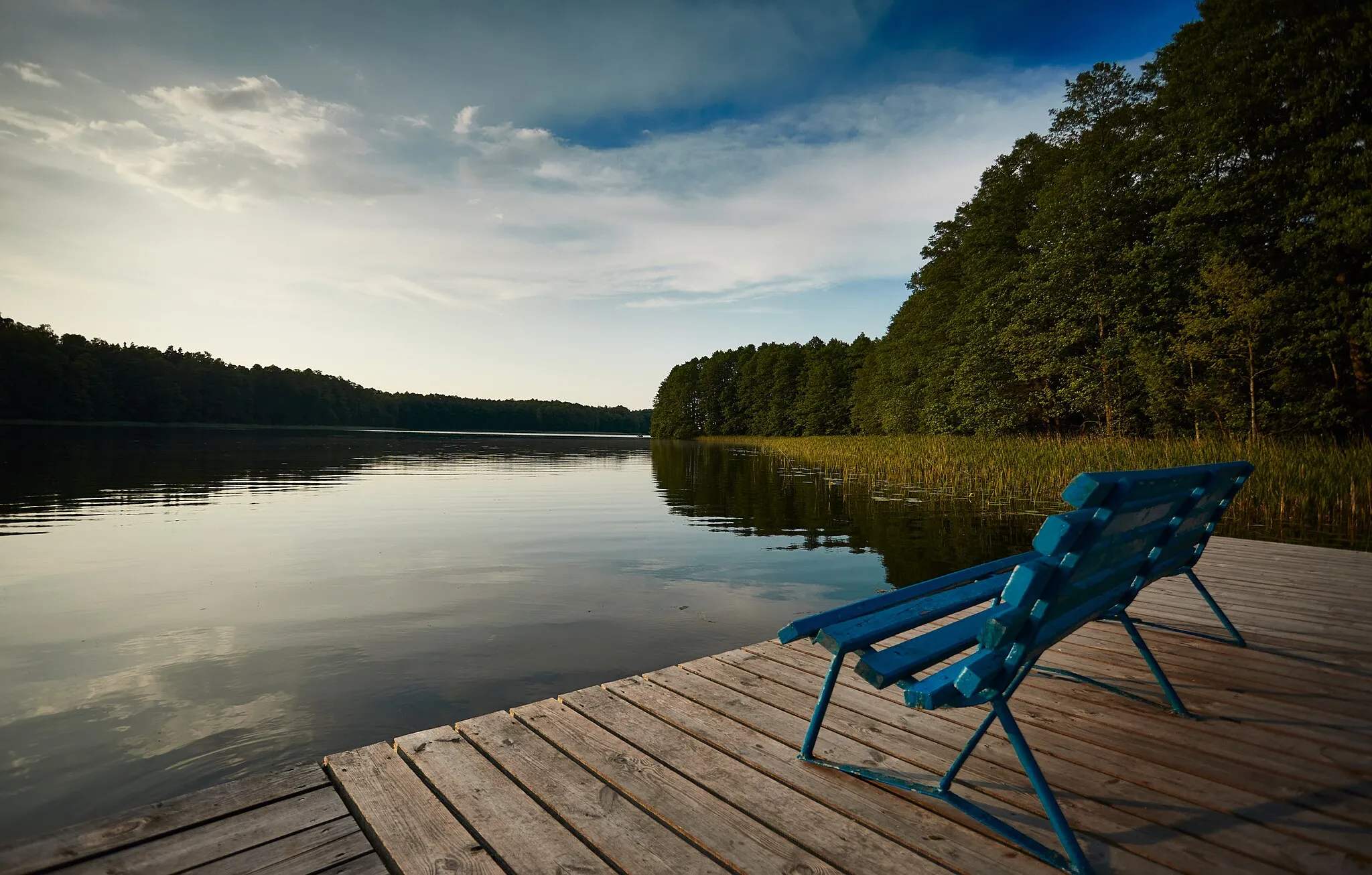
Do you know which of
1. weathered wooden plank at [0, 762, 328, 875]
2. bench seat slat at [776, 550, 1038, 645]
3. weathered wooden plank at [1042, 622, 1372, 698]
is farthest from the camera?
weathered wooden plank at [1042, 622, 1372, 698]

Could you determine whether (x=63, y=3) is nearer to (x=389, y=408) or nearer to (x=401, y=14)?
(x=401, y=14)

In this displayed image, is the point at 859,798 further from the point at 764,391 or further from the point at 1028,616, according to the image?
the point at 764,391

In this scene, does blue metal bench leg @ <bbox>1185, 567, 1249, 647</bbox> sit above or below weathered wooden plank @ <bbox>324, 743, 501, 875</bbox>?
above

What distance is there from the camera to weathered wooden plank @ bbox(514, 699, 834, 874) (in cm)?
193

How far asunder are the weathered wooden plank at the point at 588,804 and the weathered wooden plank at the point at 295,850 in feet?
1.95

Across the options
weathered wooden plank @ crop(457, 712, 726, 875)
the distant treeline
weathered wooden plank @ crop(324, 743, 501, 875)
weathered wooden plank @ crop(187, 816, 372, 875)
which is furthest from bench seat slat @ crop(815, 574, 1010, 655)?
the distant treeline

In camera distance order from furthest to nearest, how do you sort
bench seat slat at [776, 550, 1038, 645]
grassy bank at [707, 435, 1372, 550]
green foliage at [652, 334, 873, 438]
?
green foliage at [652, 334, 873, 438], grassy bank at [707, 435, 1372, 550], bench seat slat at [776, 550, 1038, 645]

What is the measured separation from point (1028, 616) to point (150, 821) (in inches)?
116

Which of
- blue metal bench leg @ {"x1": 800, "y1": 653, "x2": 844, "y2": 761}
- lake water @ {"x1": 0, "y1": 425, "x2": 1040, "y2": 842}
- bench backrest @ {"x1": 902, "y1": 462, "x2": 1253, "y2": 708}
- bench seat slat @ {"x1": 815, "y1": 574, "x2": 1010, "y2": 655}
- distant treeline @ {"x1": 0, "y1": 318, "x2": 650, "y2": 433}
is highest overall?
distant treeline @ {"x1": 0, "y1": 318, "x2": 650, "y2": 433}

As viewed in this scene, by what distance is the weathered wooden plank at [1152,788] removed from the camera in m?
1.94

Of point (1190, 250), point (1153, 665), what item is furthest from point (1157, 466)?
point (1153, 665)

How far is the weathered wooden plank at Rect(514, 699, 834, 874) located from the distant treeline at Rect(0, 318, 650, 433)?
104 meters

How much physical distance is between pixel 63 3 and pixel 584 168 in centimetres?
1592

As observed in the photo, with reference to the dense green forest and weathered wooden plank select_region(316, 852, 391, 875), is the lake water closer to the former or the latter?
weathered wooden plank select_region(316, 852, 391, 875)
